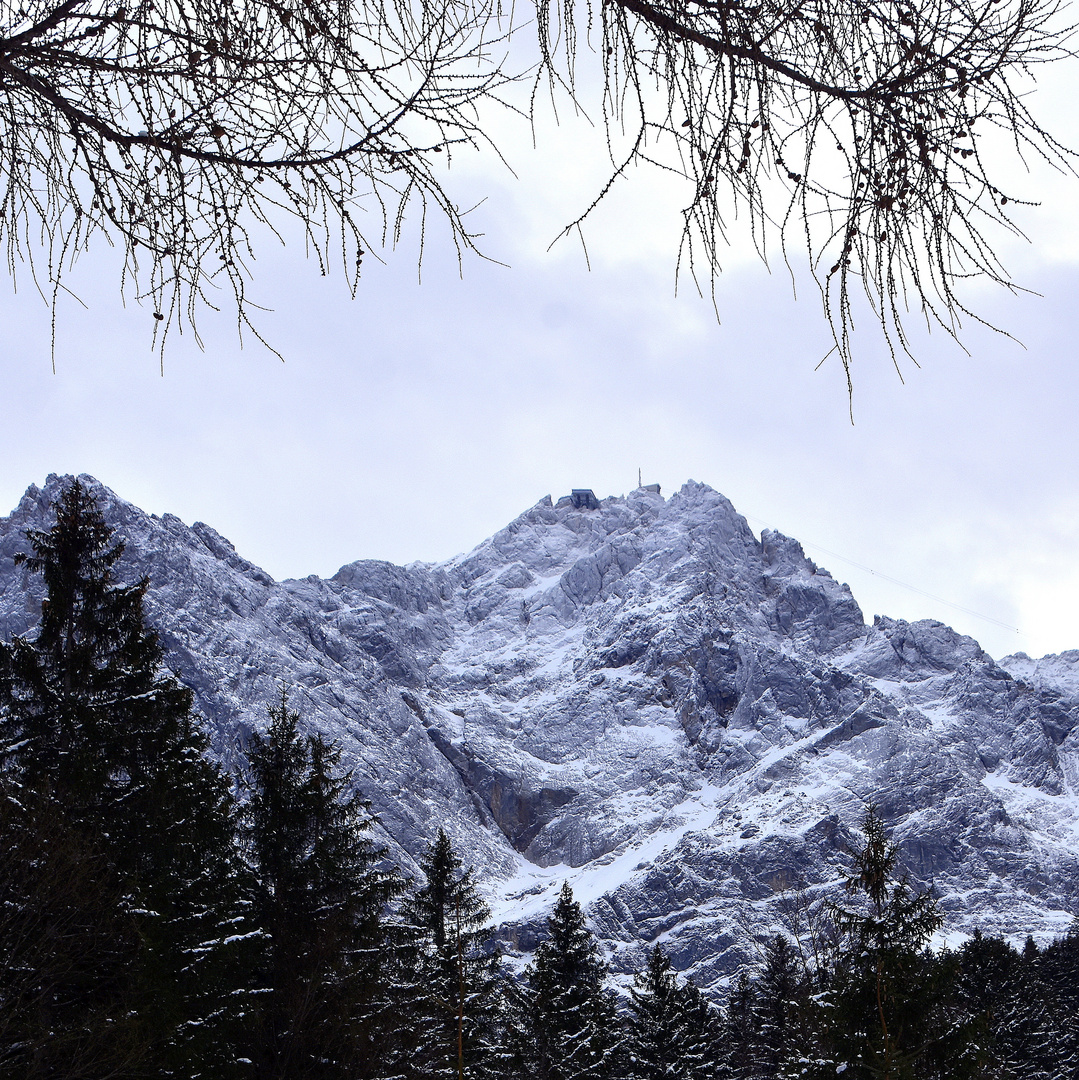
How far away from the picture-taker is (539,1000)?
87.0ft

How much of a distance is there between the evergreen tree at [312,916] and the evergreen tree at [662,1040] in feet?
43.7

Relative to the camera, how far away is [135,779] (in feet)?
45.9

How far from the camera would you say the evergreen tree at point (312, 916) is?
1512cm

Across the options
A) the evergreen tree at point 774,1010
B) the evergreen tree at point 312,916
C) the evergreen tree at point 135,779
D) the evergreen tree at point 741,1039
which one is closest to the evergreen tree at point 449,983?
the evergreen tree at point 312,916

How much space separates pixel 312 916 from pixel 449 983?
23.5 feet

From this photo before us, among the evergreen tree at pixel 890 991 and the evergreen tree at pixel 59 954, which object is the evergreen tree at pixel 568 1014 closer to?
the evergreen tree at pixel 890 991

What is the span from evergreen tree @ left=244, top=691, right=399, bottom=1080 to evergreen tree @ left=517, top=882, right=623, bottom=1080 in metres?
8.34

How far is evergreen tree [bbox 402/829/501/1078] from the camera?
18.7m

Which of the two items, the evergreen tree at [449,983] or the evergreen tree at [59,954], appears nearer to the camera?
the evergreen tree at [59,954]

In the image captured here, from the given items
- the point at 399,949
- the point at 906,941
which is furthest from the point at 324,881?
the point at 906,941

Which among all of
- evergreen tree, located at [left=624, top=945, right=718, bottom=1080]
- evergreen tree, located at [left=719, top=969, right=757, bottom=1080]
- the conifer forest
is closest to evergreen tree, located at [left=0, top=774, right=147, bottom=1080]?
the conifer forest

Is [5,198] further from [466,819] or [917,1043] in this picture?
[466,819]

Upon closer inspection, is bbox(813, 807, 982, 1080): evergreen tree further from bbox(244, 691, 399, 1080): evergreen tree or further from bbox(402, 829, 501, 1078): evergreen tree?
bbox(244, 691, 399, 1080): evergreen tree

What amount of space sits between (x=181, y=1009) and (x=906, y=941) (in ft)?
36.3
